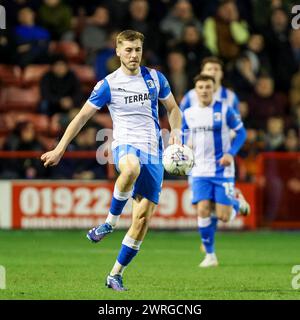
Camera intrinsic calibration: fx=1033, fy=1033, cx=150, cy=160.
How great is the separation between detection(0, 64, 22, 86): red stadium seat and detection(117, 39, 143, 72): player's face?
1024cm

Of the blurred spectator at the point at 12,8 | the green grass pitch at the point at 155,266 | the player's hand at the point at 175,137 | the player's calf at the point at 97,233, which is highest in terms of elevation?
the blurred spectator at the point at 12,8

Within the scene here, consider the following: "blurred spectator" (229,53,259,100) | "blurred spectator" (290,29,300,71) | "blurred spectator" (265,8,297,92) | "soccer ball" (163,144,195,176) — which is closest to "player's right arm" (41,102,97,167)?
"soccer ball" (163,144,195,176)

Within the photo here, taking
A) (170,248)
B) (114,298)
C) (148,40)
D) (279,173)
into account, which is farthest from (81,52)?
(114,298)

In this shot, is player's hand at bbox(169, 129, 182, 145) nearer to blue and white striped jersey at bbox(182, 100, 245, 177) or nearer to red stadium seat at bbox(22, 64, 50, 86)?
blue and white striped jersey at bbox(182, 100, 245, 177)

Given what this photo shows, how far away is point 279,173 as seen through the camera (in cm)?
1762

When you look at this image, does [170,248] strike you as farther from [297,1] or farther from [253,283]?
[297,1]

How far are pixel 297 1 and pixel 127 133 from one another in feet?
41.7

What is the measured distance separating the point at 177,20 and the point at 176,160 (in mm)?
11591

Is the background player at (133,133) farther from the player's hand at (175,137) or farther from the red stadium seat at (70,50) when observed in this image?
the red stadium seat at (70,50)

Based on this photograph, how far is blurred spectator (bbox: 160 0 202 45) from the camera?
2041 centimetres

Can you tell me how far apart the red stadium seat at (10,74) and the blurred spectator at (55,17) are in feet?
3.66

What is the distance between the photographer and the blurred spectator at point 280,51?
67.9 ft

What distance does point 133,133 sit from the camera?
9609mm

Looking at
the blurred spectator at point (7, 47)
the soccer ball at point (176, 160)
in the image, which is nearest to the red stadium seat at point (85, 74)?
the blurred spectator at point (7, 47)
